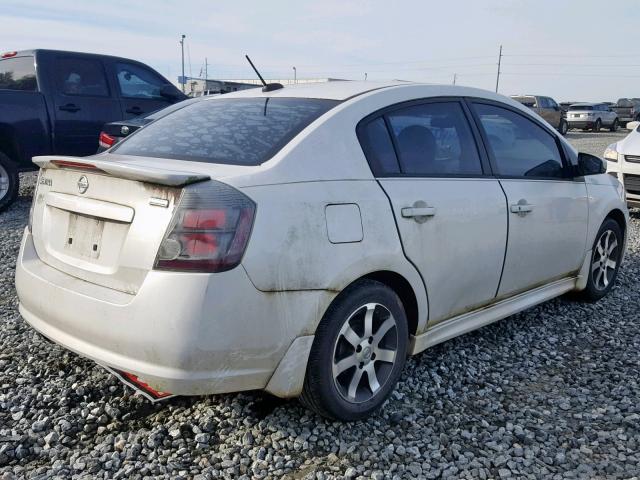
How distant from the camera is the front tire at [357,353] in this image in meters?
2.61

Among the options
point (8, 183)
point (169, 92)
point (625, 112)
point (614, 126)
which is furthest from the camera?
point (625, 112)

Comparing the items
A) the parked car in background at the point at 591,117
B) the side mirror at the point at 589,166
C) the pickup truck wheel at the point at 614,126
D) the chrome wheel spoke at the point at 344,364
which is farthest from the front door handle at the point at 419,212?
the pickup truck wheel at the point at 614,126

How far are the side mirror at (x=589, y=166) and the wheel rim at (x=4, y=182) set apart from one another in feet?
21.9

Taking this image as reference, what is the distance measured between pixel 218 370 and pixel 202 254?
0.47 m

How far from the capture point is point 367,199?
2.71 meters

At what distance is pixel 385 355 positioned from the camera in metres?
2.93

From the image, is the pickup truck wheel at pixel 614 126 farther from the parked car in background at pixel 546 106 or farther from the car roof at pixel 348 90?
the car roof at pixel 348 90

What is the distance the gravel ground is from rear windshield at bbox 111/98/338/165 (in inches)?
48.4

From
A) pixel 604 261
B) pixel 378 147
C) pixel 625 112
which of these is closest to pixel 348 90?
pixel 378 147

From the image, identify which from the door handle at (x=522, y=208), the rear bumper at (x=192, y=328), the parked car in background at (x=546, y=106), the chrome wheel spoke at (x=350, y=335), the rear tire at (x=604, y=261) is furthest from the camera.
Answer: the parked car in background at (x=546, y=106)

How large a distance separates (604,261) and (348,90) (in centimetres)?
282

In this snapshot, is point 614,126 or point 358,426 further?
point 614,126

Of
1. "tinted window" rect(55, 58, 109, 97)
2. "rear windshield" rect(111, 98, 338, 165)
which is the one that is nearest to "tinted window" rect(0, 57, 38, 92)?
"tinted window" rect(55, 58, 109, 97)

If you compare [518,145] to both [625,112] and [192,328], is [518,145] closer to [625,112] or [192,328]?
[192,328]
